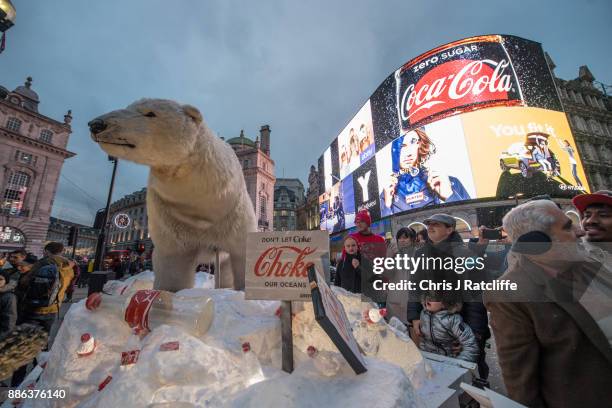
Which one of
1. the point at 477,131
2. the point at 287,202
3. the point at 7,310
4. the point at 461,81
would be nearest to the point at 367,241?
the point at 7,310

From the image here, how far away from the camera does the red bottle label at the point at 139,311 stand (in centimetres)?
135

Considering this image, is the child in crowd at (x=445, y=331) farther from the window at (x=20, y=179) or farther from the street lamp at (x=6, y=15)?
the window at (x=20, y=179)

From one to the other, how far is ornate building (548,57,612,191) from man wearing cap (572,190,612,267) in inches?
1054

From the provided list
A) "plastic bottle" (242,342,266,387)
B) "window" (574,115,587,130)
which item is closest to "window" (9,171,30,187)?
"plastic bottle" (242,342,266,387)

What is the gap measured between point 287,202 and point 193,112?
157 ft

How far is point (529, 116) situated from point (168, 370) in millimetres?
20497

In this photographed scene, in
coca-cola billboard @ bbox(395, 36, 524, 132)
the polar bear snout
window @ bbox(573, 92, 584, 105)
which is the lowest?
the polar bear snout

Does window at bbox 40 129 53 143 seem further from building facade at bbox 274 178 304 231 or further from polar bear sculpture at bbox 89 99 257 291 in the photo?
polar bear sculpture at bbox 89 99 257 291

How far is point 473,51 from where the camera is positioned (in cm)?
1611

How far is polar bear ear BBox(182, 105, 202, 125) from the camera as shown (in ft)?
5.62

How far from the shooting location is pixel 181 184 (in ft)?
5.36

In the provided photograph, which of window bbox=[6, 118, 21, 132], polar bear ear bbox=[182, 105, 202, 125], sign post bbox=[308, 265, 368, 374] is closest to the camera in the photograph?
sign post bbox=[308, 265, 368, 374]

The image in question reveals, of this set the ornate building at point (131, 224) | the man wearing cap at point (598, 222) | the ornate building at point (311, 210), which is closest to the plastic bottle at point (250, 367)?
the man wearing cap at point (598, 222)

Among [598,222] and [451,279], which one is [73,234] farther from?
[598,222]
